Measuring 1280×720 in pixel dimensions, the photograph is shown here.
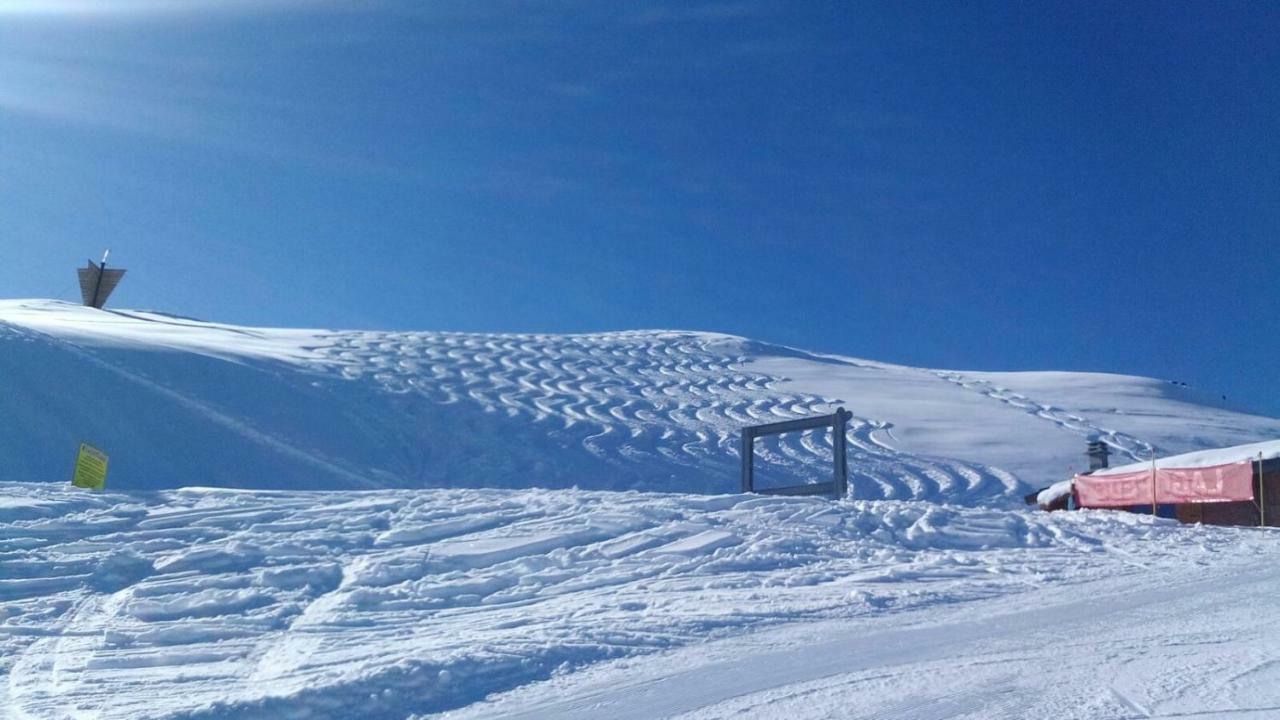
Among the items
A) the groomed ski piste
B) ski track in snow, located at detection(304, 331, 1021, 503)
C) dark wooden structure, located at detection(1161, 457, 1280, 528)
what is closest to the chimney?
ski track in snow, located at detection(304, 331, 1021, 503)

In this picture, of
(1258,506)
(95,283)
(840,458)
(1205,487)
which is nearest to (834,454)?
(840,458)

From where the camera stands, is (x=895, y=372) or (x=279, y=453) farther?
(x=895, y=372)

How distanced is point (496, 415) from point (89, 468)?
1392 cm

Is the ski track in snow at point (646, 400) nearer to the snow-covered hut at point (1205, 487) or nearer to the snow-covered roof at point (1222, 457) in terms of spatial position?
the snow-covered hut at point (1205, 487)

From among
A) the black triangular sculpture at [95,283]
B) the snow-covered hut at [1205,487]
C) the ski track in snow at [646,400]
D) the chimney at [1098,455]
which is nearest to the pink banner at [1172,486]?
the snow-covered hut at [1205,487]

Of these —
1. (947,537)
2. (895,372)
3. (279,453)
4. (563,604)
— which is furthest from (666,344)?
(563,604)

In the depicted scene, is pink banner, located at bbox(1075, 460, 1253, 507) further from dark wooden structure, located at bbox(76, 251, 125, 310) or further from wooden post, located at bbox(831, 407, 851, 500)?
dark wooden structure, located at bbox(76, 251, 125, 310)

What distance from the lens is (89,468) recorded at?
10672 mm

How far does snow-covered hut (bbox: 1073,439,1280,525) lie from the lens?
15.7 metres

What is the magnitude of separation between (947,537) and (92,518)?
783 centimetres

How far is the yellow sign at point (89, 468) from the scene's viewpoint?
1053cm

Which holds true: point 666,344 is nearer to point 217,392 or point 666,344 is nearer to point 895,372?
point 895,372

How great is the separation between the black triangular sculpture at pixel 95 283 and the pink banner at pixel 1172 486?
40.6m

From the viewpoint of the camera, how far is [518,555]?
884cm
